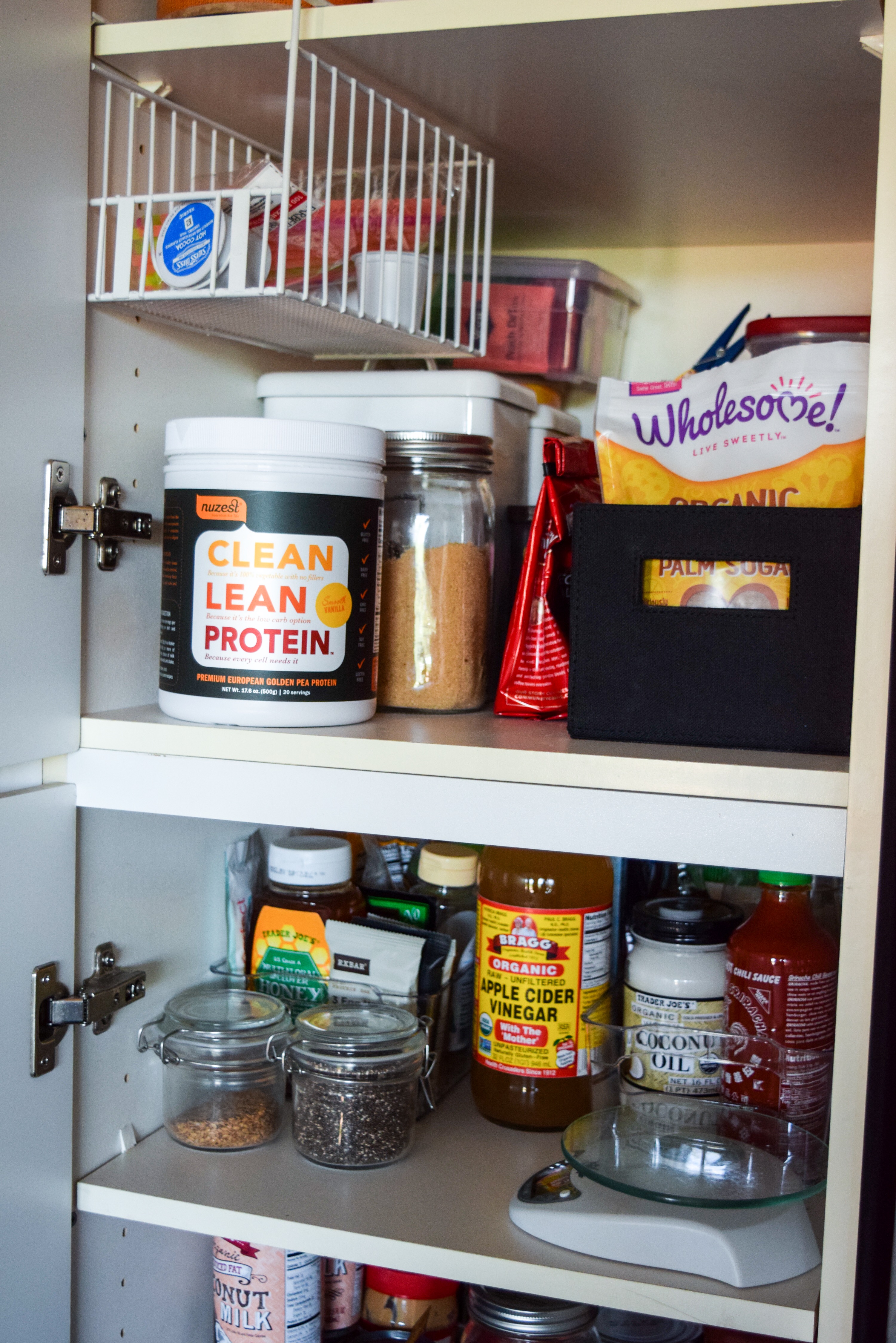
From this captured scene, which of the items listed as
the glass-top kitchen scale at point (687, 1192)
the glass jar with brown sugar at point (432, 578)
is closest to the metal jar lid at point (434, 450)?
the glass jar with brown sugar at point (432, 578)

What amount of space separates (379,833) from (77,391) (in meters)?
0.33

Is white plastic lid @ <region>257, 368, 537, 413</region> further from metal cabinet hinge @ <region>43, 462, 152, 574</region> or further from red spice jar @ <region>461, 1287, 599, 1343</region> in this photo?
red spice jar @ <region>461, 1287, 599, 1343</region>

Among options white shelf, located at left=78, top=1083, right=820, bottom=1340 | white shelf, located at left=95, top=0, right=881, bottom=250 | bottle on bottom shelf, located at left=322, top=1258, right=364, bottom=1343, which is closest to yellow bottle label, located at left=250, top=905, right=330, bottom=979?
white shelf, located at left=78, top=1083, right=820, bottom=1340

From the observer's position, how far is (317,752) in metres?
0.70

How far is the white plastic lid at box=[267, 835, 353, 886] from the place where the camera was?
35.7 inches

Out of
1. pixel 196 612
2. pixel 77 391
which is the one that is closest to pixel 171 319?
pixel 77 391

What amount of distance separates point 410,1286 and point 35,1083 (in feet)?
1.30

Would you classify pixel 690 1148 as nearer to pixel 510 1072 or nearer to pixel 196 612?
pixel 510 1072

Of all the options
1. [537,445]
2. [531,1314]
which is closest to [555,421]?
[537,445]

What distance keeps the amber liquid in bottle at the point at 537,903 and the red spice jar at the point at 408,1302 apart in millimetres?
172

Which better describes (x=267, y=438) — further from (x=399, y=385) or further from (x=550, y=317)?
(x=550, y=317)

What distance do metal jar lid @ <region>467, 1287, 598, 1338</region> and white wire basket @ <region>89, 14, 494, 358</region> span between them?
0.71m

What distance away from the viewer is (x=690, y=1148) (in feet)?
2.44

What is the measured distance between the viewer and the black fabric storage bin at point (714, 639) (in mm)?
662
